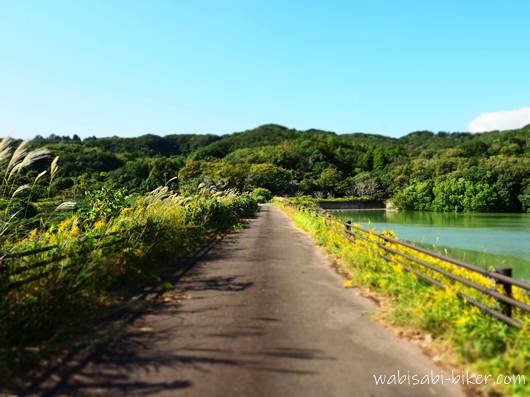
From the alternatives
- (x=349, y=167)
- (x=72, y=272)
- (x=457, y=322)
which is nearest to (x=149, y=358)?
(x=72, y=272)

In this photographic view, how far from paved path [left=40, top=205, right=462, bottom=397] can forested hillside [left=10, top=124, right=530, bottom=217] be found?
26.4m

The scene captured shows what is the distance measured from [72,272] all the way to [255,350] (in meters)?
2.83

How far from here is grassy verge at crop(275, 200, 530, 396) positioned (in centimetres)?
358

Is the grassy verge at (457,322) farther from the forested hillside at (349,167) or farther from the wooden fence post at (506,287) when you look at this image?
the forested hillside at (349,167)

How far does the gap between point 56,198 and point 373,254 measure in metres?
6.29

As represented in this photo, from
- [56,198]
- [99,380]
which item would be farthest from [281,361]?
[56,198]

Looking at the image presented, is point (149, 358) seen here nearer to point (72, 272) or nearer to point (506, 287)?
point (72, 272)

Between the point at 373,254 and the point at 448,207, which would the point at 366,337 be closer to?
the point at 373,254

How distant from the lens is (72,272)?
17.5 ft

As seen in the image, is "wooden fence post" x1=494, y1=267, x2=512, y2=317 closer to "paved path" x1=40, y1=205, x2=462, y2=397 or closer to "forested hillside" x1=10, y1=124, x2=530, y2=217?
"paved path" x1=40, y1=205, x2=462, y2=397

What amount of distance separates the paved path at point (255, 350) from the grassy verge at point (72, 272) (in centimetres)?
85

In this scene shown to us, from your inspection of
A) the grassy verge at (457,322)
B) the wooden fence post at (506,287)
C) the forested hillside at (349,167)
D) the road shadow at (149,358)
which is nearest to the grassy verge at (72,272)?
the road shadow at (149,358)

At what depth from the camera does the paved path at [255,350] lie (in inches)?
136

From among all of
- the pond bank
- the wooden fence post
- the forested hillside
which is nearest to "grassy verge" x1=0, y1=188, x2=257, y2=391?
the wooden fence post
